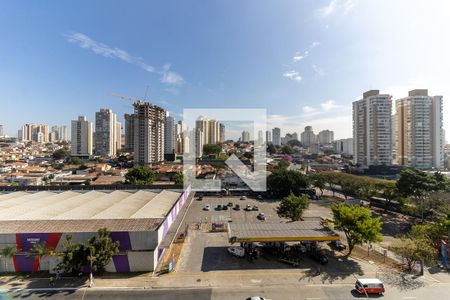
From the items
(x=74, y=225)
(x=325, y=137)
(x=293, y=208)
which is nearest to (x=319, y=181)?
(x=293, y=208)

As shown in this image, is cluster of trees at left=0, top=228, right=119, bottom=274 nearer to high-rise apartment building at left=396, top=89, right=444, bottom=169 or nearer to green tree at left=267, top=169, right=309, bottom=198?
green tree at left=267, top=169, right=309, bottom=198

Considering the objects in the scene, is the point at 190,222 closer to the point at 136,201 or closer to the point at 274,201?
the point at 136,201

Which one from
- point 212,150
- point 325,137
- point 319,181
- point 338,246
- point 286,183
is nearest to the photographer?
point 338,246

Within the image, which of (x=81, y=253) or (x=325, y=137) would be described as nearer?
(x=81, y=253)

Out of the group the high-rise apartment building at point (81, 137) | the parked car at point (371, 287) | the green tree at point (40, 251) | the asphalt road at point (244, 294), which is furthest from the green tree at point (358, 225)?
the high-rise apartment building at point (81, 137)

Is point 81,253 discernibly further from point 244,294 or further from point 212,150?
point 212,150

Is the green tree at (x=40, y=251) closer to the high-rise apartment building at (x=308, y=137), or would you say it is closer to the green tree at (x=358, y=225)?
the green tree at (x=358, y=225)
